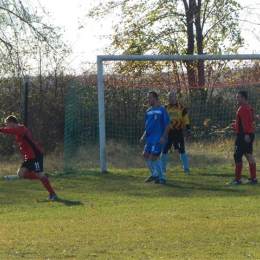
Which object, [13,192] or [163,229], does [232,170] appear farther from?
[163,229]

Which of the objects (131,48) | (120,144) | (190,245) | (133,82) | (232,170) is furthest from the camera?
(131,48)

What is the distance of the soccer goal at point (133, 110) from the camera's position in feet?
57.6

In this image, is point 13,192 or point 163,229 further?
point 13,192

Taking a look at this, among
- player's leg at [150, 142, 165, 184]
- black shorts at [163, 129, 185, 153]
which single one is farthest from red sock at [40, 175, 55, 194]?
black shorts at [163, 129, 185, 153]

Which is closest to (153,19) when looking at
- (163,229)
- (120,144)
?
(120,144)

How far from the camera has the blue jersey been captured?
1459cm

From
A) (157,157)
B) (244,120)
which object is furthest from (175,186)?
(244,120)

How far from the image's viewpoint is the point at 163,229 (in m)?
9.41

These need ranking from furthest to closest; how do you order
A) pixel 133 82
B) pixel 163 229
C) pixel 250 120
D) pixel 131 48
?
pixel 131 48 < pixel 133 82 < pixel 250 120 < pixel 163 229

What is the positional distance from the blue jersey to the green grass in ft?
3.08

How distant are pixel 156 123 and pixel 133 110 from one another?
4.76m

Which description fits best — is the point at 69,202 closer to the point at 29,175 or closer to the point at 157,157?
the point at 29,175

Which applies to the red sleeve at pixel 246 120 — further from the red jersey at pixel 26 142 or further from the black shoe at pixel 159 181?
the red jersey at pixel 26 142

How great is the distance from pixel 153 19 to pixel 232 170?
35.2ft
